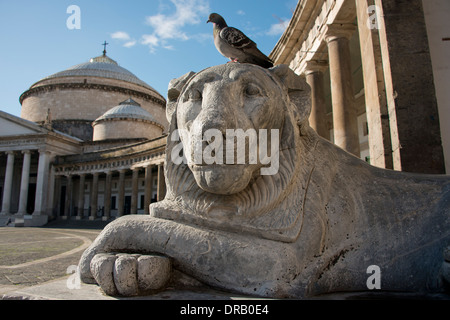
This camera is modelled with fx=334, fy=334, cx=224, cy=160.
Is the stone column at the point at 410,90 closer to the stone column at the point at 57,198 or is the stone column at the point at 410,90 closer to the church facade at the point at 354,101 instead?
the church facade at the point at 354,101

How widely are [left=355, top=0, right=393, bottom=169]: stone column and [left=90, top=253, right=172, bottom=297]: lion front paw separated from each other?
418 cm

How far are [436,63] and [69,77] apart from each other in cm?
4367

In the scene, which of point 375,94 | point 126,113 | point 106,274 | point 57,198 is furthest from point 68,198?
point 106,274

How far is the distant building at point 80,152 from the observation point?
1096 inches

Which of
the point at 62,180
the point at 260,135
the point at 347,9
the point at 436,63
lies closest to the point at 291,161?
the point at 260,135

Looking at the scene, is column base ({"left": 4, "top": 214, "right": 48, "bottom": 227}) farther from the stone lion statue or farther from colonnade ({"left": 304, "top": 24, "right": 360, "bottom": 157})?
the stone lion statue

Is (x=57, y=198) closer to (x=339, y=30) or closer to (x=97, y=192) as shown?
(x=97, y=192)

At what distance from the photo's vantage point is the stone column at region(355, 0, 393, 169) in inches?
195

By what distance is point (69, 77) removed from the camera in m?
41.6

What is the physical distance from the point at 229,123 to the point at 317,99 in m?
9.31

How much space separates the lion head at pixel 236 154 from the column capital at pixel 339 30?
7.40 meters

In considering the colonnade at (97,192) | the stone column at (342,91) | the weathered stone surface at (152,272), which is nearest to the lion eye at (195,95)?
the weathered stone surface at (152,272)

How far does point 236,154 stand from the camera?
1896mm

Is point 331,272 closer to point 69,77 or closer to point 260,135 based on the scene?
point 260,135
